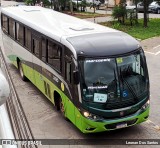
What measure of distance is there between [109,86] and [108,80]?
15 cm

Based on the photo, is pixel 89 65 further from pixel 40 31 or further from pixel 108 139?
pixel 40 31

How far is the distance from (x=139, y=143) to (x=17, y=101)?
5.55 metres

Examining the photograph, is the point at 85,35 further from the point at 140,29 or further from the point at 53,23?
the point at 140,29

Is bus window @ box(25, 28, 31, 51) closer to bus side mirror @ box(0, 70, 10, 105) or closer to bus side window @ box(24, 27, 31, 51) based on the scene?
bus side window @ box(24, 27, 31, 51)

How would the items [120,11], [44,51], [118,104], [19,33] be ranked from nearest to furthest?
[118,104], [44,51], [19,33], [120,11]

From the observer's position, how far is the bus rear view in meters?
8.39

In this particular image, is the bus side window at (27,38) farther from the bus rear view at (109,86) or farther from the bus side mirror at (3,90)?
the bus side mirror at (3,90)

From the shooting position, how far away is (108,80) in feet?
27.8

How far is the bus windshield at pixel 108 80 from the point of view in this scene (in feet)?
27.6

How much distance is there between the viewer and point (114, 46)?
8867 millimetres

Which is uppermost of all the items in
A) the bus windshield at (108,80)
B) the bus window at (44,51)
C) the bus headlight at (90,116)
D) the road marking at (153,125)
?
the bus window at (44,51)

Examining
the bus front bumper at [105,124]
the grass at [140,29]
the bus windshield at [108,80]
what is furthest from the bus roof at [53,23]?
the grass at [140,29]

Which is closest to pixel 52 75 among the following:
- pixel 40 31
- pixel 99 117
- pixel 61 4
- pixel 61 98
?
pixel 61 98

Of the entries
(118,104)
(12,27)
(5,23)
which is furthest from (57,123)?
(5,23)
